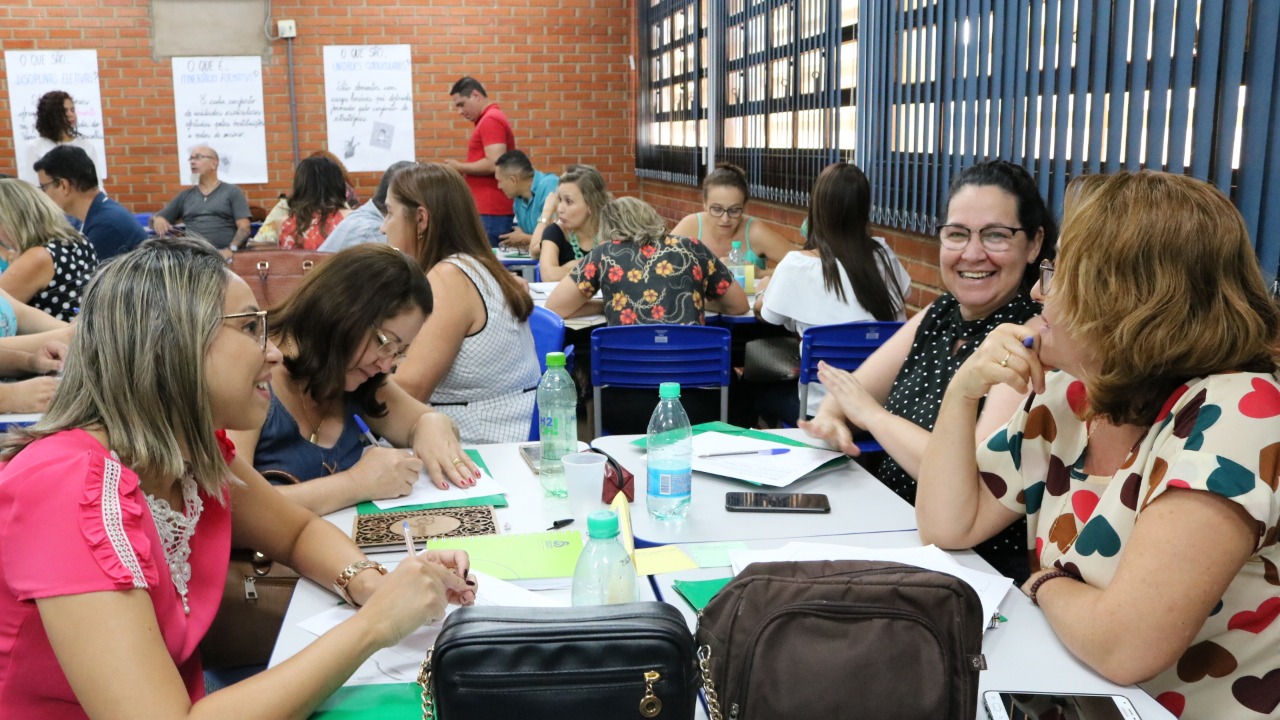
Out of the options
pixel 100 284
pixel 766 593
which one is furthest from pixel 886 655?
pixel 100 284

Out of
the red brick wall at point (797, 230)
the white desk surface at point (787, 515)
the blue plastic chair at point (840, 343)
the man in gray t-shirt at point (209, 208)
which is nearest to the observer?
the white desk surface at point (787, 515)

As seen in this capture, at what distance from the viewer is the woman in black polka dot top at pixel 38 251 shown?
404 cm

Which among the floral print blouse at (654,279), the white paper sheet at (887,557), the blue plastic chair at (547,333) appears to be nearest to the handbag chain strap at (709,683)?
the white paper sheet at (887,557)

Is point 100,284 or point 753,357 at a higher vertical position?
point 100,284

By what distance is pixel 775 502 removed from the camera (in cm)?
197

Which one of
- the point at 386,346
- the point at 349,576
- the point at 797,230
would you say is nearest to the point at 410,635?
the point at 349,576

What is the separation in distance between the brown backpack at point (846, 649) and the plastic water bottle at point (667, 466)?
0.68 metres

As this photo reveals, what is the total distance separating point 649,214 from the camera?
457 cm

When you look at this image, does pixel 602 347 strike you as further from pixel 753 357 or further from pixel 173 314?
pixel 173 314

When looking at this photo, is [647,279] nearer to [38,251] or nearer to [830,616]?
[38,251]

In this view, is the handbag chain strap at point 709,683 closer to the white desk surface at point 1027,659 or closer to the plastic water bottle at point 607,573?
the white desk surface at point 1027,659

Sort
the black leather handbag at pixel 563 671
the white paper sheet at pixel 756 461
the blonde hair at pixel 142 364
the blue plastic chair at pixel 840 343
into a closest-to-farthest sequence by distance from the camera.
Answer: the black leather handbag at pixel 563 671 → the blonde hair at pixel 142 364 → the white paper sheet at pixel 756 461 → the blue plastic chair at pixel 840 343

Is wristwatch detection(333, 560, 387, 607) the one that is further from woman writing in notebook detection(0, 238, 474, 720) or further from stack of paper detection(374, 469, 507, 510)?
stack of paper detection(374, 469, 507, 510)

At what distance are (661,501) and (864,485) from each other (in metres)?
0.47
